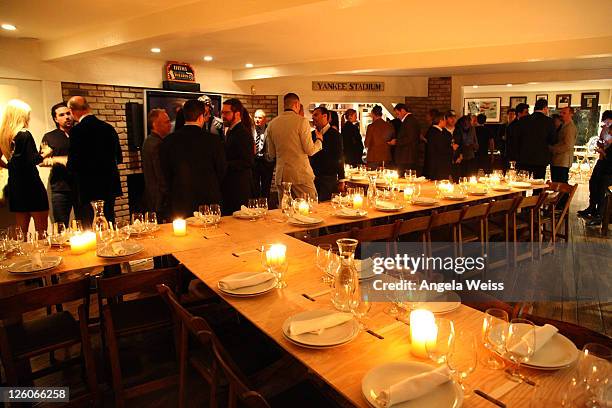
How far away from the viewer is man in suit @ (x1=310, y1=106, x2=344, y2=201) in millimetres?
5691

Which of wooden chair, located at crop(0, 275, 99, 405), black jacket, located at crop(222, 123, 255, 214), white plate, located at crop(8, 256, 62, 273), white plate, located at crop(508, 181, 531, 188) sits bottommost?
wooden chair, located at crop(0, 275, 99, 405)

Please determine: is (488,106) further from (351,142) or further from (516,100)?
(351,142)

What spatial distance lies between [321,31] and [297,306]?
4.41 metres

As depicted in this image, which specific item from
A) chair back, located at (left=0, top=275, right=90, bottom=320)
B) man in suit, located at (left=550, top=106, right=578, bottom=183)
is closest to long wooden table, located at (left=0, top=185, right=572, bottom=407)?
chair back, located at (left=0, top=275, right=90, bottom=320)

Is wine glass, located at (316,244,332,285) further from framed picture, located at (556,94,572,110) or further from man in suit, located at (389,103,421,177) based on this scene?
framed picture, located at (556,94,572,110)

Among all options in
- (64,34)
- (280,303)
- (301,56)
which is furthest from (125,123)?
(280,303)

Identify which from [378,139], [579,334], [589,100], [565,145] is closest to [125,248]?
[579,334]

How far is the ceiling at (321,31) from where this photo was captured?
3936mm

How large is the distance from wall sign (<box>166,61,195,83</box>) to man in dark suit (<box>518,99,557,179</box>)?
577cm

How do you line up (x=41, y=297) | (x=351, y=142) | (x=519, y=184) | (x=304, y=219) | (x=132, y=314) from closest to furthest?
(x=41, y=297) < (x=132, y=314) < (x=304, y=219) < (x=519, y=184) < (x=351, y=142)

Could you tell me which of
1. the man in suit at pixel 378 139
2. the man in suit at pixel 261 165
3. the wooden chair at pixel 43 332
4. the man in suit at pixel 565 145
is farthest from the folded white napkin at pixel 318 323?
the man in suit at pixel 565 145

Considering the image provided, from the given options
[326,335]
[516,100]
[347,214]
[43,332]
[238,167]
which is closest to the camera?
[326,335]

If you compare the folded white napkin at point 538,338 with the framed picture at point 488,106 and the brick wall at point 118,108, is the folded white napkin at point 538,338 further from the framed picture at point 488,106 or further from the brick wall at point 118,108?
the framed picture at point 488,106

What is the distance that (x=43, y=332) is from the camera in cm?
235
